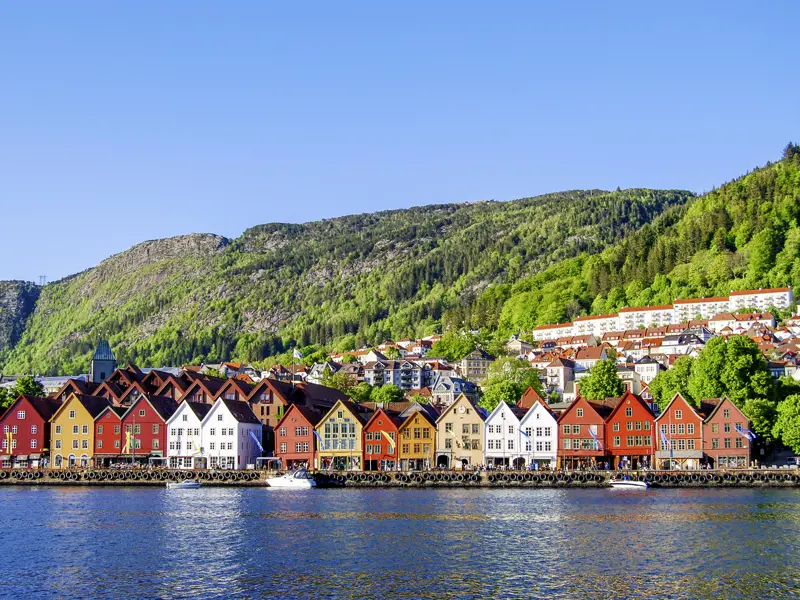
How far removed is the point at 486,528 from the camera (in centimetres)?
7175

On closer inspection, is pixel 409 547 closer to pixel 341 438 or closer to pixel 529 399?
pixel 341 438

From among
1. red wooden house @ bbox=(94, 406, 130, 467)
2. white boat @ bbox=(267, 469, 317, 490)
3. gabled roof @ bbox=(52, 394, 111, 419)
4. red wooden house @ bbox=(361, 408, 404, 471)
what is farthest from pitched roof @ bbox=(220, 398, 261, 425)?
white boat @ bbox=(267, 469, 317, 490)

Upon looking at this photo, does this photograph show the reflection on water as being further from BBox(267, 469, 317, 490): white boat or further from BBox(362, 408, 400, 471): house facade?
BBox(362, 408, 400, 471): house facade

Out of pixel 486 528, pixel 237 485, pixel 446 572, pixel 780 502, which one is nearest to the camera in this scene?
pixel 446 572

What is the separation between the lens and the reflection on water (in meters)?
50.2

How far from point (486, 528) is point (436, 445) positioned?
56.1 m

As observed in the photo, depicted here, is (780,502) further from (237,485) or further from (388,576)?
(237,485)

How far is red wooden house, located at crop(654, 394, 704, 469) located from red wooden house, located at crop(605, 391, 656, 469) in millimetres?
1631

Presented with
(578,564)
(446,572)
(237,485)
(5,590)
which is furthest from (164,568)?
(237,485)

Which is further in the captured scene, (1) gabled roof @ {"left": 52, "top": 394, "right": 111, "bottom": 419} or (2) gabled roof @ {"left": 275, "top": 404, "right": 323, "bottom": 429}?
(1) gabled roof @ {"left": 52, "top": 394, "right": 111, "bottom": 419}

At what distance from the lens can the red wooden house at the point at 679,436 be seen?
395 feet

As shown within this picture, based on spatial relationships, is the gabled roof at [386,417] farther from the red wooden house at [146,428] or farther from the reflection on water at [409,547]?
the reflection on water at [409,547]

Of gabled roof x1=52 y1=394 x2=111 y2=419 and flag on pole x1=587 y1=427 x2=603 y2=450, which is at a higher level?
gabled roof x1=52 y1=394 x2=111 y2=419

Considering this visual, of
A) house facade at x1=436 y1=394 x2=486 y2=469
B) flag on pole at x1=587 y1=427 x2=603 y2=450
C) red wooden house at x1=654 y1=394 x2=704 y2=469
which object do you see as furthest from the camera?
house facade at x1=436 y1=394 x2=486 y2=469
